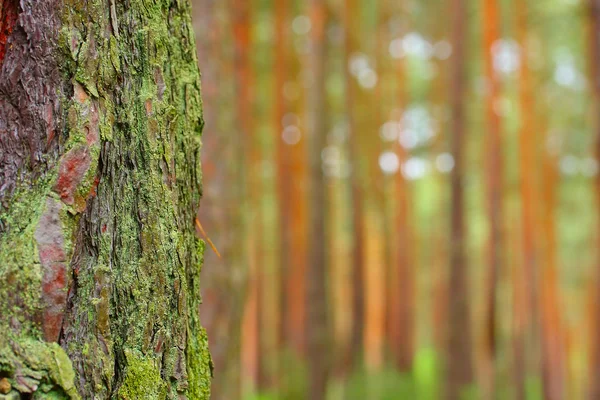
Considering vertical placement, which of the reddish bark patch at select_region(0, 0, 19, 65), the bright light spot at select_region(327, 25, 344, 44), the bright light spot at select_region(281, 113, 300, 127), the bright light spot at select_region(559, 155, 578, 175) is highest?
A: the bright light spot at select_region(327, 25, 344, 44)

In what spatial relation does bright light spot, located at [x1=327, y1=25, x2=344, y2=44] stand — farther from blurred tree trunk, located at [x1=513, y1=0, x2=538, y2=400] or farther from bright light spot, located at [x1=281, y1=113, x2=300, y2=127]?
blurred tree trunk, located at [x1=513, y1=0, x2=538, y2=400]

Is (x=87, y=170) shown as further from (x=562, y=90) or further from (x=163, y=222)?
(x=562, y=90)

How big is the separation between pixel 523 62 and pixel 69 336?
47.7 ft

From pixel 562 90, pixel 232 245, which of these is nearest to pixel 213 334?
pixel 232 245

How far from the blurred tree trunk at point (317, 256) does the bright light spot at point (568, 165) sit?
1156cm

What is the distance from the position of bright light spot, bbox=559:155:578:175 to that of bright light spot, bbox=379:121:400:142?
186 inches

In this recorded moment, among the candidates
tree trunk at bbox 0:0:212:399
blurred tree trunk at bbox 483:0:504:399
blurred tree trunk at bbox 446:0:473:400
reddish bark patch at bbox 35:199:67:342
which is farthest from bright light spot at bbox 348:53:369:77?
reddish bark patch at bbox 35:199:67:342

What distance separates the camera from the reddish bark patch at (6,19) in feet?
3.68

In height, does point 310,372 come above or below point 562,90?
below

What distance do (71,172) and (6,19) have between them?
285 mm

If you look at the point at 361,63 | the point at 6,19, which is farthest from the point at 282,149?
the point at 6,19

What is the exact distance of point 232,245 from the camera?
4566mm

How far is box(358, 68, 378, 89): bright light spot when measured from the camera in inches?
678

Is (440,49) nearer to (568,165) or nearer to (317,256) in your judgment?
(568,165)
